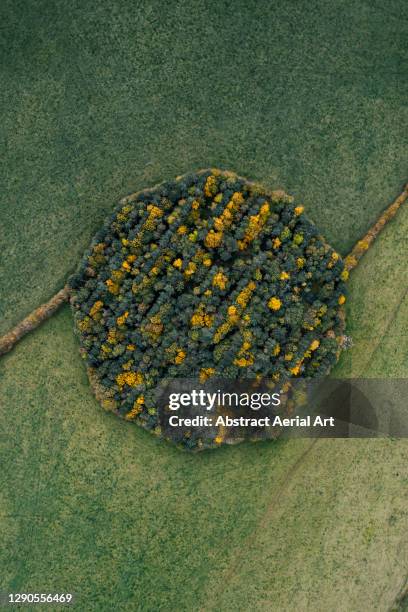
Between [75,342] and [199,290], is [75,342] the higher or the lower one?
the lower one

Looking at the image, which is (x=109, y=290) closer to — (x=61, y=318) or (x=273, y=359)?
(x=61, y=318)

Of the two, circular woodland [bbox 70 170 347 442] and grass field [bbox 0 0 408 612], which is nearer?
circular woodland [bbox 70 170 347 442]

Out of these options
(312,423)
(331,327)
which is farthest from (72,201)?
(312,423)

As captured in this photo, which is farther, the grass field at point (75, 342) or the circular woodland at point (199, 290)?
the grass field at point (75, 342)

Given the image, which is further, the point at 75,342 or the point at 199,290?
the point at 75,342
